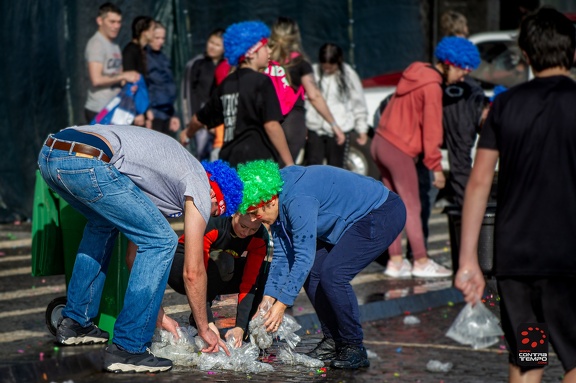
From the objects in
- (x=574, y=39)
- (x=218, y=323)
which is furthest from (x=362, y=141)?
(x=574, y=39)

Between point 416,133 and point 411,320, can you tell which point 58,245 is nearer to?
point 411,320

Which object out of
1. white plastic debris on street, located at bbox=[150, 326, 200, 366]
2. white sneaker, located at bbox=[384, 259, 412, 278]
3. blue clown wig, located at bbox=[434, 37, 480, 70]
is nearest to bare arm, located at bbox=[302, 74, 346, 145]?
blue clown wig, located at bbox=[434, 37, 480, 70]

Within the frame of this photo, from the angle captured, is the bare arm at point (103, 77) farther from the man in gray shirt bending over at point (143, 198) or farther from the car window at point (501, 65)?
the man in gray shirt bending over at point (143, 198)

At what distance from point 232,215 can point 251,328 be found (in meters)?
0.60

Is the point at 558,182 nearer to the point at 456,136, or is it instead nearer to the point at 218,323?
the point at 218,323

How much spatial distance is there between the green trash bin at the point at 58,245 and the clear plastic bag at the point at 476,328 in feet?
7.99

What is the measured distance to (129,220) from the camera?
19.7 feet

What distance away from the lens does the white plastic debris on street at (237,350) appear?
6.41 meters

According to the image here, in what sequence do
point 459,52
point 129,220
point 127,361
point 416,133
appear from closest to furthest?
1. point 129,220
2. point 127,361
3. point 459,52
4. point 416,133

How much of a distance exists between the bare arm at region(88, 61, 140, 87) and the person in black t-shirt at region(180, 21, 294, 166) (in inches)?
137

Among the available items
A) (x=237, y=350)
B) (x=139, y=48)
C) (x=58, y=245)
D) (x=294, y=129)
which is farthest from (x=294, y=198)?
(x=139, y=48)

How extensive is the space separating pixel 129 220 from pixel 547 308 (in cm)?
228

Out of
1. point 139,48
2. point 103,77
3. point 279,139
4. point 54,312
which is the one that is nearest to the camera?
point 54,312

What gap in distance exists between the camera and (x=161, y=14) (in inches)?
567
